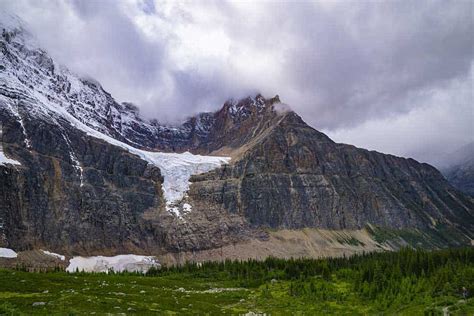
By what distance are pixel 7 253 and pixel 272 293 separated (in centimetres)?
13433

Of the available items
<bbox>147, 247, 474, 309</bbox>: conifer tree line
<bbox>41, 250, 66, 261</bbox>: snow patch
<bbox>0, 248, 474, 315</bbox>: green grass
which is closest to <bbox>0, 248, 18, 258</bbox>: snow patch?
<bbox>41, 250, 66, 261</bbox>: snow patch

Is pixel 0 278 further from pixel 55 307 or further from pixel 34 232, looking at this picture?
pixel 34 232

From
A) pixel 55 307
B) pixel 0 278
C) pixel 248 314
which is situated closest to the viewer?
pixel 55 307

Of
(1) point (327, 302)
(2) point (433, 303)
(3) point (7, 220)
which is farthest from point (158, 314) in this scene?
(3) point (7, 220)

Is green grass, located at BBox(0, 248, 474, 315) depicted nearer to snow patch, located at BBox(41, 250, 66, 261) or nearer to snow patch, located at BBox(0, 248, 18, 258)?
snow patch, located at BBox(0, 248, 18, 258)

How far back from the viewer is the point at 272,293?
8375 cm

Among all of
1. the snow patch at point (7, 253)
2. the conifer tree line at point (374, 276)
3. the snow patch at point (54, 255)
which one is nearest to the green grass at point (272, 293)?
the conifer tree line at point (374, 276)

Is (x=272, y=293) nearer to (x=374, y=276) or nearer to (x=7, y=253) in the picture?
(x=374, y=276)

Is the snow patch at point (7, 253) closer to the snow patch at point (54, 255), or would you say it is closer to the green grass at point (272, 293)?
the snow patch at point (54, 255)

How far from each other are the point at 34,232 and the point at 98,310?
174 metres

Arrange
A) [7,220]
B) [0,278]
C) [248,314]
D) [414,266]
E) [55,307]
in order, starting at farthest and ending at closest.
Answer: [7,220] → [414,266] → [0,278] → [248,314] → [55,307]

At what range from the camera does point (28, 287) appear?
58156 millimetres

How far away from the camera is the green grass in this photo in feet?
159

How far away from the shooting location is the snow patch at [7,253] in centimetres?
17250
